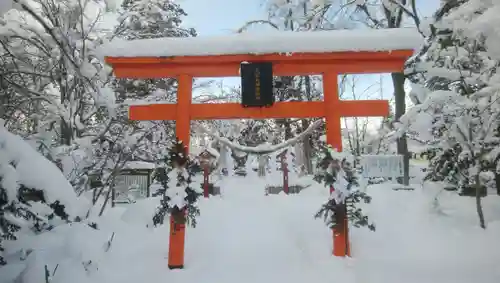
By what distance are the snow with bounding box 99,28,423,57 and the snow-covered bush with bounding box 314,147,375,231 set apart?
1.62 meters

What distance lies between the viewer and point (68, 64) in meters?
6.28

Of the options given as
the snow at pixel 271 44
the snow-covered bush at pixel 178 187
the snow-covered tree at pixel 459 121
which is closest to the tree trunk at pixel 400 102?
the snow-covered tree at pixel 459 121

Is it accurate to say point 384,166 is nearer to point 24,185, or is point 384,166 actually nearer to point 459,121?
point 459,121

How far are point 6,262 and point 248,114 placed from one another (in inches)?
137

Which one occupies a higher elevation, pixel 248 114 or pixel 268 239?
pixel 248 114

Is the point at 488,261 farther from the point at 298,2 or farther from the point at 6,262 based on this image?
the point at 298,2

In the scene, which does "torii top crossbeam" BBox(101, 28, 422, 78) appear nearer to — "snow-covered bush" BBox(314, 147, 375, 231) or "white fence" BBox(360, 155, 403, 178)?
"snow-covered bush" BBox(314, 147, 375, 231)

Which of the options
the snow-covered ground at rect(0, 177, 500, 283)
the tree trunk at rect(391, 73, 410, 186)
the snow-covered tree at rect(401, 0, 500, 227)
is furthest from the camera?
the tree trunk at rect(391, 73, 410, 186)

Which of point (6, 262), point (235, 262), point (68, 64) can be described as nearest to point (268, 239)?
point (235, 262)

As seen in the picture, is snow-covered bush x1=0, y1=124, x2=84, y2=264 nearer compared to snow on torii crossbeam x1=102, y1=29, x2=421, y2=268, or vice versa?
snow-covered bush x1=0, y1=124, x2=84, y2=264

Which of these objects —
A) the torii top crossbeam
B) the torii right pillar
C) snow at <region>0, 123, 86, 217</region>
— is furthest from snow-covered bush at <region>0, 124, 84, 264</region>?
the torii right pillar

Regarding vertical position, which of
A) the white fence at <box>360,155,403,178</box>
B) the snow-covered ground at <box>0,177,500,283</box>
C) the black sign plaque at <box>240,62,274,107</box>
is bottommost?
the snow-covered ground at <box>0,177,500,283</box>

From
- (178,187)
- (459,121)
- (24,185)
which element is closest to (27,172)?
(24,185)

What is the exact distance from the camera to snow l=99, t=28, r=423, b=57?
16.3 ft
